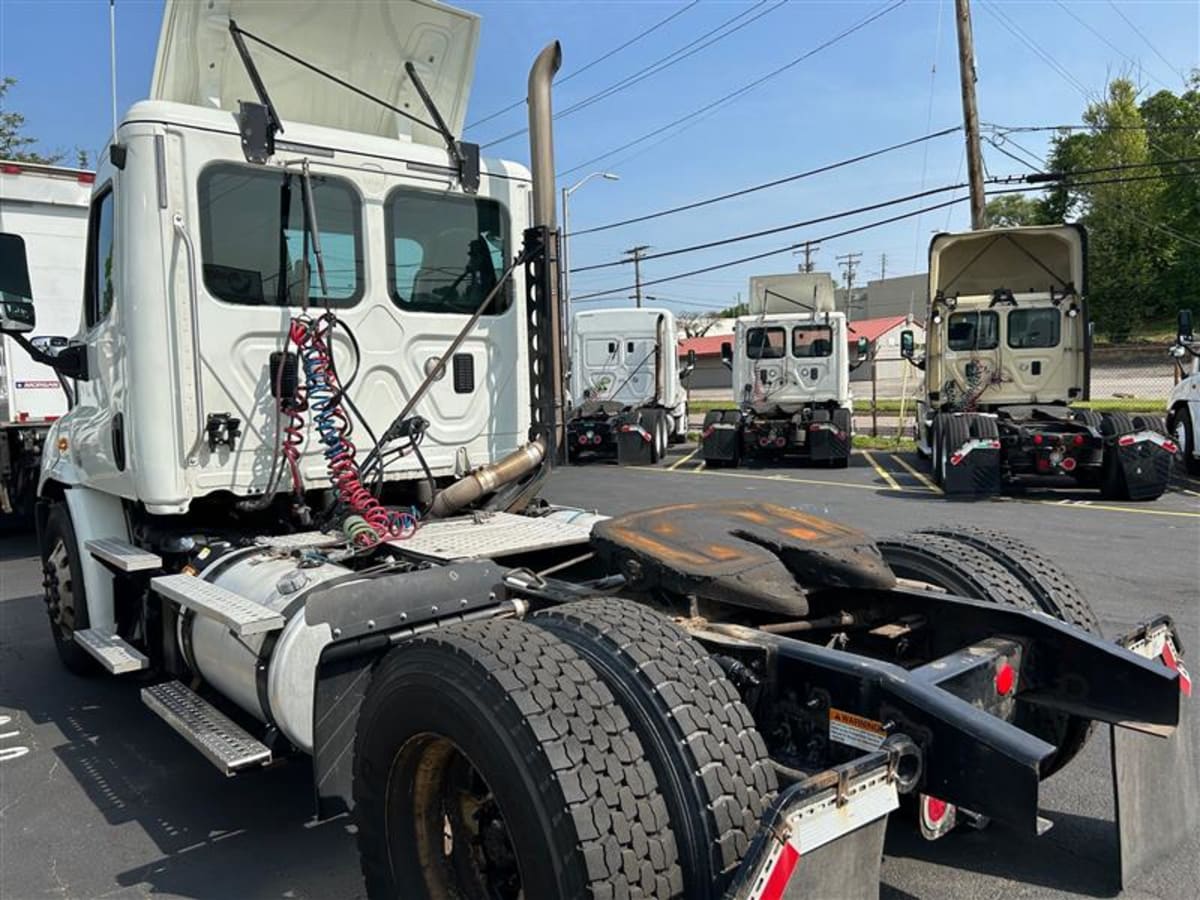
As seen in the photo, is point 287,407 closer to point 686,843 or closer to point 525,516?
point 525,516

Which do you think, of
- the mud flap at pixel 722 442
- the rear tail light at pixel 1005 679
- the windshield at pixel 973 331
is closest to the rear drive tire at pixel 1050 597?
the rear tail light at pixel 1005 679

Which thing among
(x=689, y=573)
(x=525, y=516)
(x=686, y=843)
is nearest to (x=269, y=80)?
(x=525, y=516)

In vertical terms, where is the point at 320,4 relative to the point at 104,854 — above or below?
above

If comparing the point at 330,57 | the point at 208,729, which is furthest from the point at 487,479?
the point at 330,57

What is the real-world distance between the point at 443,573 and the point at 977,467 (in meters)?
11.1

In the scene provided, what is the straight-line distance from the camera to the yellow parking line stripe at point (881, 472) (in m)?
14.4

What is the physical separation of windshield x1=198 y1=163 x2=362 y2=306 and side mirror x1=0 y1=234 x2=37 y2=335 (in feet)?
3.98

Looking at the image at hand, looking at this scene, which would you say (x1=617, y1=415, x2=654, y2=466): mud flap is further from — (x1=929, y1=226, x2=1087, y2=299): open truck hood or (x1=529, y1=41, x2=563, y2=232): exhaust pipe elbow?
(x1=529, y1=41, x2=563, y2=232): exhaust pipe elbow

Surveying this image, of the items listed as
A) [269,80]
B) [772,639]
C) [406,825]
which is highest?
[269,80]

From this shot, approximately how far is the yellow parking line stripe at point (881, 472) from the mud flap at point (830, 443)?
656 millimetres

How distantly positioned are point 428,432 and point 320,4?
215cm

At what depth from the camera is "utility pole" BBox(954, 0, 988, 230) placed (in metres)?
20.2

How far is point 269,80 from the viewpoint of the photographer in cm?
466

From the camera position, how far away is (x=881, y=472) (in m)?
16.4
